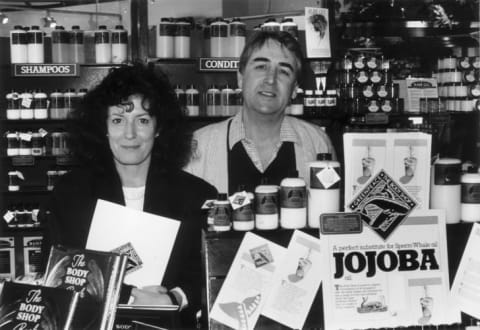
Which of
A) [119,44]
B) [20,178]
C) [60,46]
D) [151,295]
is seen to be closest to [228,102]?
[119,44]

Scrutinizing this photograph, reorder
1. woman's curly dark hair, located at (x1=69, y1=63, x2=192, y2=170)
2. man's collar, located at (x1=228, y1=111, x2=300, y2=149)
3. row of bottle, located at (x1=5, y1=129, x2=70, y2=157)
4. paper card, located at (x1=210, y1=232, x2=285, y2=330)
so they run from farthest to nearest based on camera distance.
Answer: row of bottle, located at (x1=5, y1=129, x2=70, y2=157) < man's collar, located at (x1=228, y1=111, x2=300, y2=149) < woman's curly dark hair, located at (x1=69, y1=63, x2=192, y2=170) < paper card, located at (x1=210, y1=232, x2=285, y2=330)

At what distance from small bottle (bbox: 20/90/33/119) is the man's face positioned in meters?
2.68

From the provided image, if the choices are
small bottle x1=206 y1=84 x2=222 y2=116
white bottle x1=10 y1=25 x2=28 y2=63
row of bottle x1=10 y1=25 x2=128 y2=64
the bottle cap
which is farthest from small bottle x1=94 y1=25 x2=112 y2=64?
the bottle cap

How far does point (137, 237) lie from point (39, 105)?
131 inches

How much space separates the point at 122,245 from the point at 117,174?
0.40 meters

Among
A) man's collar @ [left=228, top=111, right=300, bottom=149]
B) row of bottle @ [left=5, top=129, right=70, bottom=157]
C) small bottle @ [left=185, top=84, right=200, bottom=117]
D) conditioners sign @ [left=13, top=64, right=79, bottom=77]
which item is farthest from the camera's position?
row of bottle @ [left=5, top=129, right=70, bottom=157]

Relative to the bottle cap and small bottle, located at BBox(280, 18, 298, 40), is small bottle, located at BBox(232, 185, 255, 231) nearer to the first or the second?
the bottle cap

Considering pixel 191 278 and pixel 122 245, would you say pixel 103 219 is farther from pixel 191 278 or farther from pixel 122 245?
pixel 191 278

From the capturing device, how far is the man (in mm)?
2826

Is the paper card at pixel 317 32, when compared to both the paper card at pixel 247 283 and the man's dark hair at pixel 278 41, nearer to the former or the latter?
the man's dark hair at pixel 278 41

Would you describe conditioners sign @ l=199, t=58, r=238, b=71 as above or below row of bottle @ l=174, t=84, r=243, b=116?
above

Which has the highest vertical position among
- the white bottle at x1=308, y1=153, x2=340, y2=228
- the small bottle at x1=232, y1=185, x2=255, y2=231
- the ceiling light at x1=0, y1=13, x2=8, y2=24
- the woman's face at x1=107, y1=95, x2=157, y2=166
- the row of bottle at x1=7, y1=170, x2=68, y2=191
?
the ceiling light at x1=0, y1=13, x2=8, y2=24

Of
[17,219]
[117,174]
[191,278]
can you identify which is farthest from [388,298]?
[17,219]

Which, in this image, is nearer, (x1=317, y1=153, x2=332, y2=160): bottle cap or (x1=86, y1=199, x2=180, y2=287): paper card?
(x1=317, y1=153, x2=332, y2=160): bottle cap
